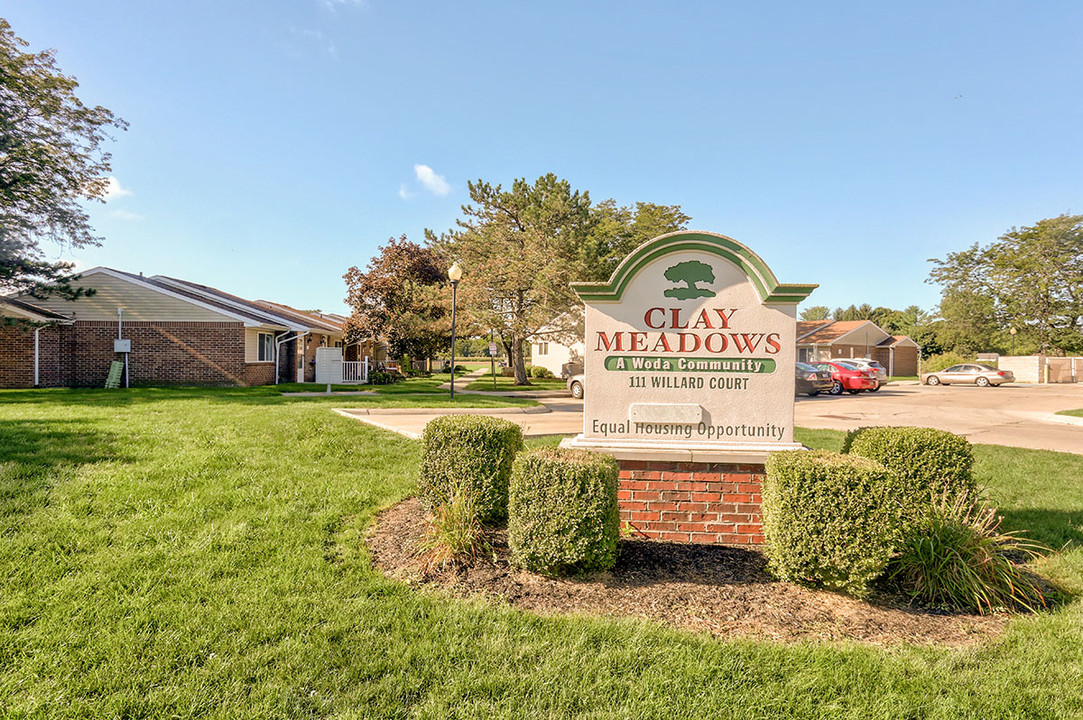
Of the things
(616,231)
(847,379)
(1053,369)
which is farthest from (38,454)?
(1053,369)

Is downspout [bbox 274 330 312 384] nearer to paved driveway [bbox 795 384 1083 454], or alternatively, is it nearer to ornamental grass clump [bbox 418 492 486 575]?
paved driveway [bbox 795 384 1083 454]

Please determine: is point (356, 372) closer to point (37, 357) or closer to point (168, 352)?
point (168, 352)

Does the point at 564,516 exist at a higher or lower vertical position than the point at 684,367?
lower

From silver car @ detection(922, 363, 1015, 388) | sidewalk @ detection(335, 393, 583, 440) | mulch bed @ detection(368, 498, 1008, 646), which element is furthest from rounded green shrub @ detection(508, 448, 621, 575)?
silver car @ detection(922, 363, 1015, 388)

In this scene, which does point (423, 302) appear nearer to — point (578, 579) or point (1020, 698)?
point (578, 579)

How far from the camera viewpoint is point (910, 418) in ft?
44.7

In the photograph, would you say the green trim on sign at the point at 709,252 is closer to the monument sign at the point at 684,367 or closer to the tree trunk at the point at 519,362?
the monument sign at the point at 684,367

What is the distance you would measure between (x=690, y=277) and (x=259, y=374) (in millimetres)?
19223

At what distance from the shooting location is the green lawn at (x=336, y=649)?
2.31 meters

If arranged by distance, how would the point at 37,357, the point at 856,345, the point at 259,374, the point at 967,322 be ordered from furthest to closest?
1. the point at 967,322
2. the point at 856,345
3. the point at 259,374
4. the point at 37,357

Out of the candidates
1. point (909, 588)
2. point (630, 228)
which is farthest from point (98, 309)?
point (630, 228)

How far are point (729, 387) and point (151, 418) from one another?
30.1 feet

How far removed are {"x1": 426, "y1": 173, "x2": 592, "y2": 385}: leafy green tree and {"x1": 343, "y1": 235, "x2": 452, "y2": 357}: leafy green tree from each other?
6.71 feet

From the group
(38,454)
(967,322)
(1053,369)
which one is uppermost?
(967,322)
